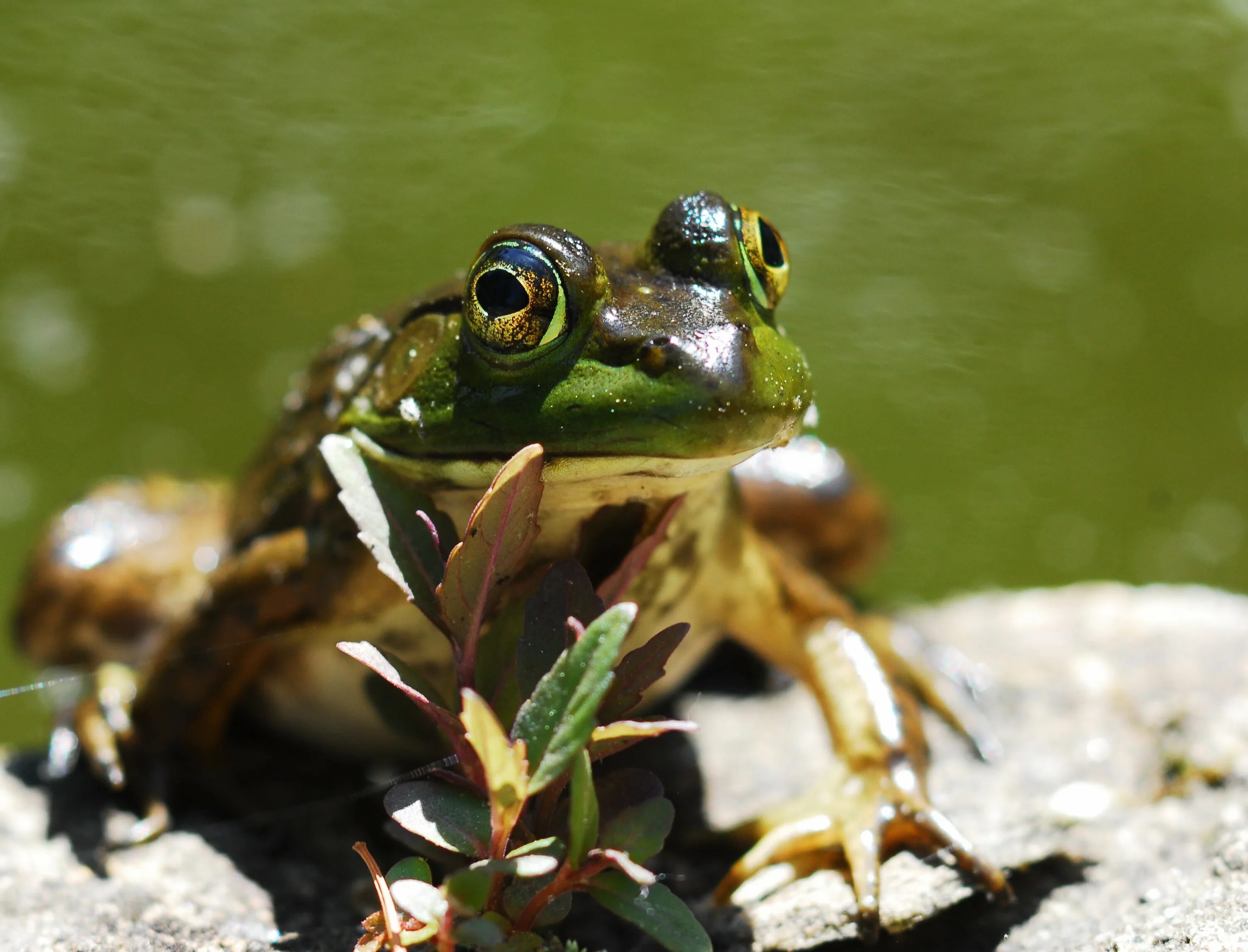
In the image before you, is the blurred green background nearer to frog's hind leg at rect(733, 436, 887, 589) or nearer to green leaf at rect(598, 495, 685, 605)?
frog's hind leg at rect(733, 436, 887, 589)

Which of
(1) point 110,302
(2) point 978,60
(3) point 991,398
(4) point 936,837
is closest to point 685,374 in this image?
(4) point 936,837

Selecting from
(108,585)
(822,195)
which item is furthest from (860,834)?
(822,195)

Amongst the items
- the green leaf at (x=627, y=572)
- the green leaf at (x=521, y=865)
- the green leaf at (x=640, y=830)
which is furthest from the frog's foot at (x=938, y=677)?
the green leaf at (x=521, y=865)

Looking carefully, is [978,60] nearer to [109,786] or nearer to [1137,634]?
[1137,634]

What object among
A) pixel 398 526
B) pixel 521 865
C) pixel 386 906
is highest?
pixel 398 526

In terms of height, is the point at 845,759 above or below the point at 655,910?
below

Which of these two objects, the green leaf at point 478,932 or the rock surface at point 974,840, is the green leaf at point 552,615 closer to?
the green leaf at point 478,932

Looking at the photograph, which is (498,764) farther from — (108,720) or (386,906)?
(108,720)

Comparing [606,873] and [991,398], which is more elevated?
[606,873]
